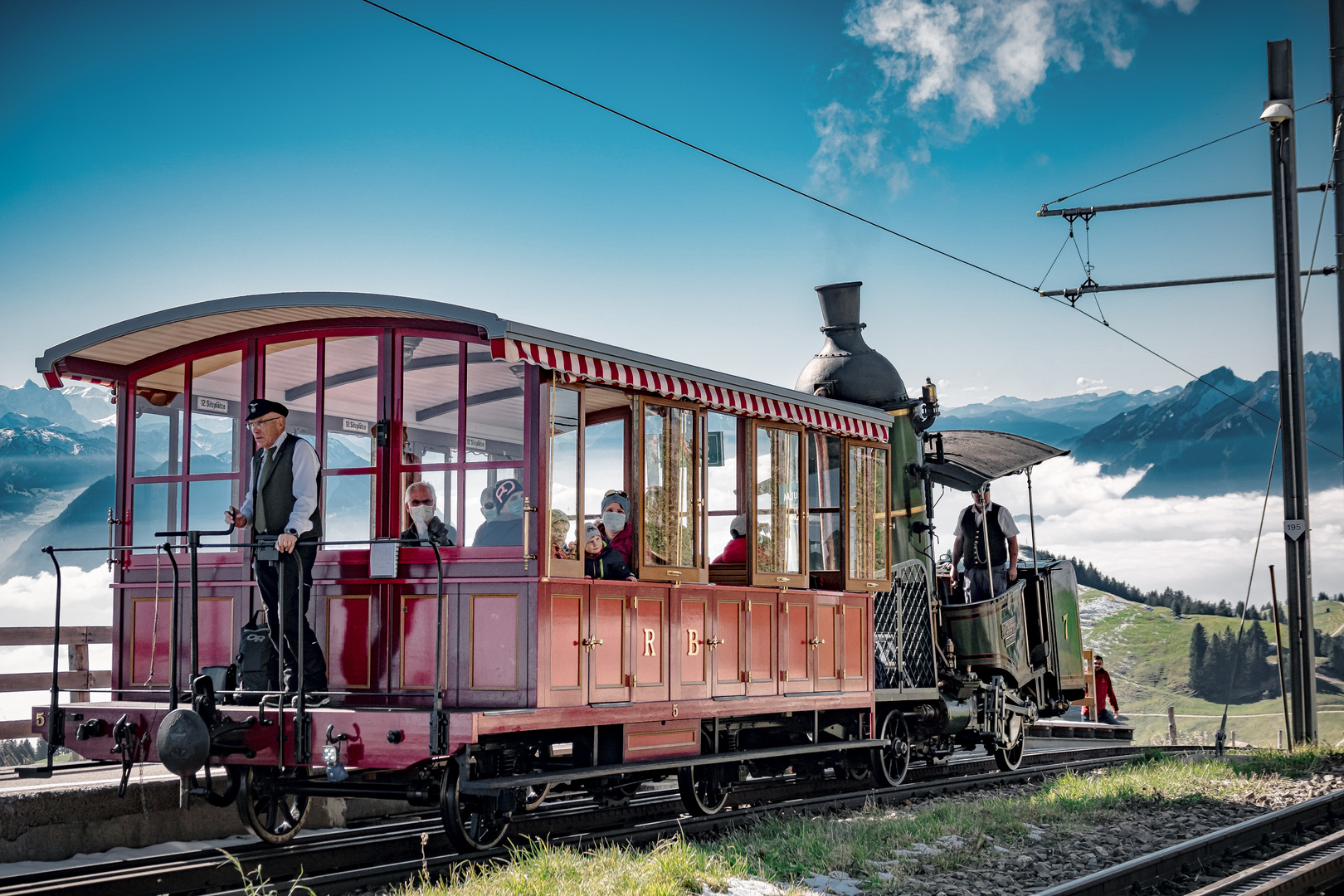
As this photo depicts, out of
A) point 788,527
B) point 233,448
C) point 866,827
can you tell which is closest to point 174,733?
point 233,448

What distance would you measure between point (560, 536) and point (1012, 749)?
23.3 ft

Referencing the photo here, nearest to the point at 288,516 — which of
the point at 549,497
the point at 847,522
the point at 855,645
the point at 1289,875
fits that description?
the point at 549,497

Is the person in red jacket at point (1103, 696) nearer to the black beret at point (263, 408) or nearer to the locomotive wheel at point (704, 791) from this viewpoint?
the locomotive wheel at point (704, 791)

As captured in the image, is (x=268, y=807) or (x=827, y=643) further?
(x=827, y=643)

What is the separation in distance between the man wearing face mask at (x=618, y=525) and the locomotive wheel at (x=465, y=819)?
1.80 meters

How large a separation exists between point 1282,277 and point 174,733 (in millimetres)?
12499

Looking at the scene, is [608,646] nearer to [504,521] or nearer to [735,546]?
[504,521]

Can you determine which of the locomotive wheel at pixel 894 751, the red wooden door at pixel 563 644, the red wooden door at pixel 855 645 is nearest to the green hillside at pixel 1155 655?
the locomotive wheel at pixel 894 751

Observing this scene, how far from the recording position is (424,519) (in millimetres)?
7480

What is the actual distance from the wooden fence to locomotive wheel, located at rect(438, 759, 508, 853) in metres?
3.12

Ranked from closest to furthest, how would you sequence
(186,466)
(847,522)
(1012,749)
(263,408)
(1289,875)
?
(1289,875) < (263,408) < (186,466) < (847,522) < (1012,749)

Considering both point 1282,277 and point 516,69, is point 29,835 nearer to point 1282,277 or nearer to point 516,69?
point 516,69

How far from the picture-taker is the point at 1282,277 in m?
14.1

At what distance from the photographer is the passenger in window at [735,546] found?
9375 millimetres
